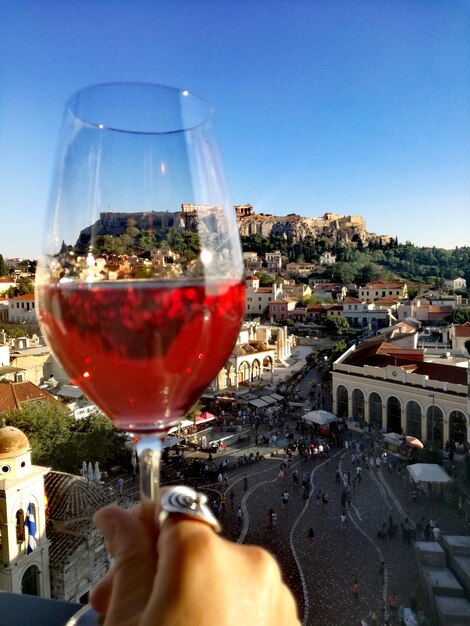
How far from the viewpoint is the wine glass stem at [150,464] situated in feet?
2.69

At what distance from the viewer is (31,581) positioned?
22.3 feet

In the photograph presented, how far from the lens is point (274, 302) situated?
4281 cm

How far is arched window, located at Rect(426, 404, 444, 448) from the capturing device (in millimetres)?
15609

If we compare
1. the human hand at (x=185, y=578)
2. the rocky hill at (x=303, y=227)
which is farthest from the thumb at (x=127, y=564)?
the rocky hill at (x=303, y=227)

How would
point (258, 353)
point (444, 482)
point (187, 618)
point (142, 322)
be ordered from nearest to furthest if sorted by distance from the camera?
point (187, 618) → point (142, 322) → point (444, 482) → point (258, 353)

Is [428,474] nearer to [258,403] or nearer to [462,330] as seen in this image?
[258,403]

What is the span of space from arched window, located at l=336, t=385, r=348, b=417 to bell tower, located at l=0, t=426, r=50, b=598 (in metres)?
13.3

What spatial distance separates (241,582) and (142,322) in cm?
39

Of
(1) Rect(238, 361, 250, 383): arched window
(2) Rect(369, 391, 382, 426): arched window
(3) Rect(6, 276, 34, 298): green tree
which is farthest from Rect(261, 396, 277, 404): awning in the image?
(3) Rect(6, 276, 34, 298): green tree

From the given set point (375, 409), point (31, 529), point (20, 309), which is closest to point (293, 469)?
point (375, 409)

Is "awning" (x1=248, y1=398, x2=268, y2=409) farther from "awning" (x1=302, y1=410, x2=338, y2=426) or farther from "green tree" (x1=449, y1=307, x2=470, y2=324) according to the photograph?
"green tree" (x1=449, y1=307, x2=470, y2=324)

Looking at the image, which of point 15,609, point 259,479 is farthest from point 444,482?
point 15,609

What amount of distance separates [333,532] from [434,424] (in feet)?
23.3

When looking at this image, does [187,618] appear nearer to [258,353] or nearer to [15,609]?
[15,609]
